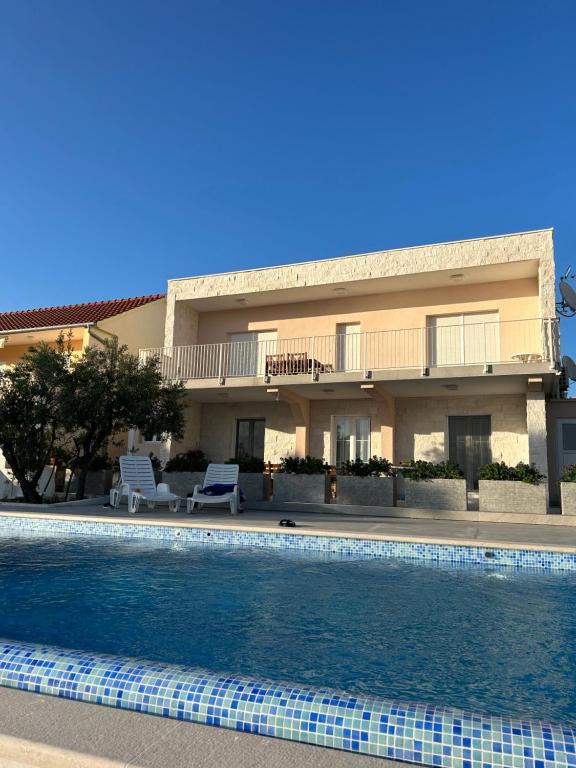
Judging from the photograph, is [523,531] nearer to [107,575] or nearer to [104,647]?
[107,575]

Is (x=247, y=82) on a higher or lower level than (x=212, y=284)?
higher

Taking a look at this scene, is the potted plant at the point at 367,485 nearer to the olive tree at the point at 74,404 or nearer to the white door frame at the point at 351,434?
the white door frame at the point at 351,434

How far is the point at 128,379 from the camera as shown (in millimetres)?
12000

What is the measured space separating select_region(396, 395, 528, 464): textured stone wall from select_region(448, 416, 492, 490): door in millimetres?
173

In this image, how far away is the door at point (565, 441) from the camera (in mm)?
13492

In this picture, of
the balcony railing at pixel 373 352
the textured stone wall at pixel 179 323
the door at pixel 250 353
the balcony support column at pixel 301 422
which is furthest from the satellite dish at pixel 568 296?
the textured stone wall at pixel 179 323

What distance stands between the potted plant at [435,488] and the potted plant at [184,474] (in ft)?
16.0

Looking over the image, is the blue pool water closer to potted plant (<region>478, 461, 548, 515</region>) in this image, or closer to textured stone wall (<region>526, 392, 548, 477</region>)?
potted plant (<region>478, 461, 548, 515</region>)

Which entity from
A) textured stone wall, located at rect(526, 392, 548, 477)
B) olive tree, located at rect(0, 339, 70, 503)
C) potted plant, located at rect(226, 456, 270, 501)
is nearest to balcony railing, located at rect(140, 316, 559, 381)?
textured stone wall, located at rect(526, 392, 548, 477)

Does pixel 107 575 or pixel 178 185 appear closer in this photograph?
pixel 107 575

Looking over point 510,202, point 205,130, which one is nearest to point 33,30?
point 205,130

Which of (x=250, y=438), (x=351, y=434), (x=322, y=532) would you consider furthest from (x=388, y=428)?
(x=322, y=532)

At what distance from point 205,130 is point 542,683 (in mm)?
15760

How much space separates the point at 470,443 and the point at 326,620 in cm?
1076
